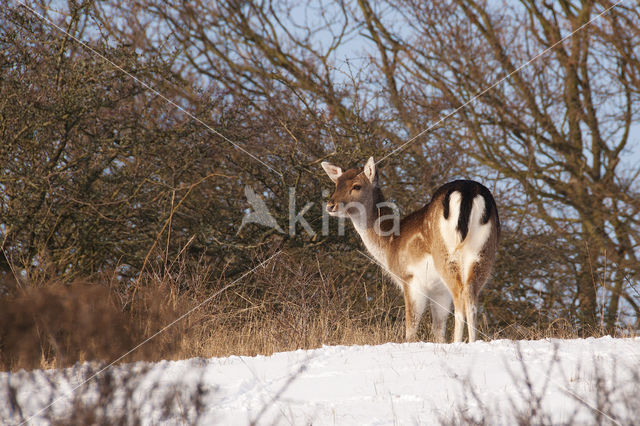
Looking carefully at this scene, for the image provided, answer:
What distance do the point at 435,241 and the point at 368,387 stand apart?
3425 millimetres

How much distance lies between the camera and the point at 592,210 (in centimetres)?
1130

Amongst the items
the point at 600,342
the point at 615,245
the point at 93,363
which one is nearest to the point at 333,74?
the point at 615,245

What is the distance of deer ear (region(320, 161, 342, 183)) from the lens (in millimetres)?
8484

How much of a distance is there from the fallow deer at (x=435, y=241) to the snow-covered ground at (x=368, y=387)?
5.33 feet

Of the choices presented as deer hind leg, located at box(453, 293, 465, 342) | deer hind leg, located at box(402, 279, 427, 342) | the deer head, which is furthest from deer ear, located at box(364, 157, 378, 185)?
deer hind leg, located at box(453, 293, 465, 342)

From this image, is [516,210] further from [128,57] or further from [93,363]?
[93,363]

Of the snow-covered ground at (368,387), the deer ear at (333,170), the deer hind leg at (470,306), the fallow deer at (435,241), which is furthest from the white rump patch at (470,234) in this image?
the deer ear at (333,170)

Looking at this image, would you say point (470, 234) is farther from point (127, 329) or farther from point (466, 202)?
point (127, 329)

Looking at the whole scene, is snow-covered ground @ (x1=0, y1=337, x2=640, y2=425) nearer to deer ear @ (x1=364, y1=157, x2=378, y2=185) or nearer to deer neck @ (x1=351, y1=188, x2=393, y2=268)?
deer neck @ (x1=351, y1=188, x2=393, y2=268)

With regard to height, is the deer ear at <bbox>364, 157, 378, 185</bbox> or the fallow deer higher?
the deer ear at <bbox>364, 157, 378, 185</bbox>

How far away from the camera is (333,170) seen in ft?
28.2

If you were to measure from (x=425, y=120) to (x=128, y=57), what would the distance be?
466 cm

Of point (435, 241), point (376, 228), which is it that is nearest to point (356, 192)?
point (376, 228)

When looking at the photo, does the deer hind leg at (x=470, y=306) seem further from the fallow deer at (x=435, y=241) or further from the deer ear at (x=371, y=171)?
the deer ear at (x=371, y=171)
